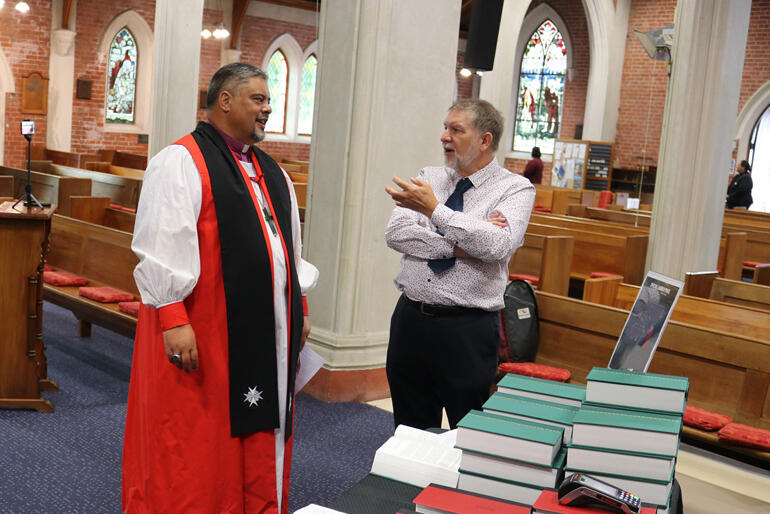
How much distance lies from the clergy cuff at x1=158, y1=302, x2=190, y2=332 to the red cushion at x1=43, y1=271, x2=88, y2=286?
3.69 meters

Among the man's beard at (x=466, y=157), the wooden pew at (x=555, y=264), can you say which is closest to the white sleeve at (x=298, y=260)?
the man's beard at (x=466, y=157)

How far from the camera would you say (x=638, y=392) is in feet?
5.36

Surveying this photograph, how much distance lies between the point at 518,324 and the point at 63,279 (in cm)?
325

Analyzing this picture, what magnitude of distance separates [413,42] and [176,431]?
306cm

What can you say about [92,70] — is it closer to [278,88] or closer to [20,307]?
[278,88]

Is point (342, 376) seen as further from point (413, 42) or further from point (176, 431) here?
point (176, 431)

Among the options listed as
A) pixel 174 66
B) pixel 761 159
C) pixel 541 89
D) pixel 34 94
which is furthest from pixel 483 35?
pixel 541 89

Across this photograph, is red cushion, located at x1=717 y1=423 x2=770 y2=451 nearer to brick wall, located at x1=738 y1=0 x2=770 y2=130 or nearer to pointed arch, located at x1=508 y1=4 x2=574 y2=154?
brick wall, located at x1=738 y1=0 x2=770 y2=130

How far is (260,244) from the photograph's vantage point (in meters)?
2.45

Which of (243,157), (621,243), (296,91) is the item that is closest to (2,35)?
(296,91)

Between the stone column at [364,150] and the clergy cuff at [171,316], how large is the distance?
2.50 meters

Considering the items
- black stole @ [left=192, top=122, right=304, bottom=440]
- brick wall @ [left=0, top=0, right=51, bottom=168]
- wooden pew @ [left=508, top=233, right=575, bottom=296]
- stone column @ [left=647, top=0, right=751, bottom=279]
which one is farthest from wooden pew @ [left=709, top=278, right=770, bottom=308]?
brick wall @ [left=0, top=0, right=51, bottom=168]

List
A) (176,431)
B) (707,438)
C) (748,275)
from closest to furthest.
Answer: (176,431) → (707,438) → (748,275)

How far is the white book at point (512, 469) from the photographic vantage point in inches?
60.0
